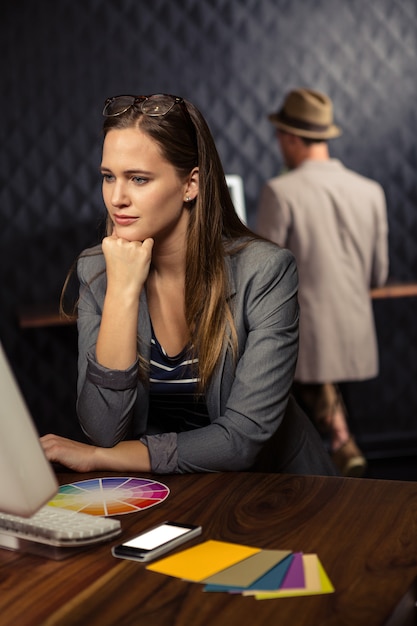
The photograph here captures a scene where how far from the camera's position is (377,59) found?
15.8 ft

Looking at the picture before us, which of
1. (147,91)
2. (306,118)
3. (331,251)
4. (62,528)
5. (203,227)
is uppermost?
(147,91)

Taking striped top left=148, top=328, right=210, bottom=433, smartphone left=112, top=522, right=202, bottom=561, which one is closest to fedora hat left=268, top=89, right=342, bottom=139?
striped top left=148, top=328, right=210, bottom=433

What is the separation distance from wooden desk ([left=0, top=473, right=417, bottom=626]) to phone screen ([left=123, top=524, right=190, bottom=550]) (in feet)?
0.12

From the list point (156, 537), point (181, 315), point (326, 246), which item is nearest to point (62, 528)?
point (156, 537)

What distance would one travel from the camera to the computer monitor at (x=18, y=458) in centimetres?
104

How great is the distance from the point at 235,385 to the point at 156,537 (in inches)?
22.8

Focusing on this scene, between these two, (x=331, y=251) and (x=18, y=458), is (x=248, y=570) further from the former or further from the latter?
(x=331, y=251)

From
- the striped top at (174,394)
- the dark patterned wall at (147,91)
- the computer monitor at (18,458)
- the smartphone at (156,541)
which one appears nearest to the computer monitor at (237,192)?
the dark patterned wall at (147,91)

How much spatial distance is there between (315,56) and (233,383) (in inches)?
132

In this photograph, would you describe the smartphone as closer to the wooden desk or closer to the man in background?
the wooden desk

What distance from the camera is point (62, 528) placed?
1.31m

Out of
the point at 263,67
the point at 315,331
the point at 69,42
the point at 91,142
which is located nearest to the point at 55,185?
the point at 91,142

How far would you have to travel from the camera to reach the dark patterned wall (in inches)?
187

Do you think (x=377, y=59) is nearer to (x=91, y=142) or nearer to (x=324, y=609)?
(x=91, y=142)
